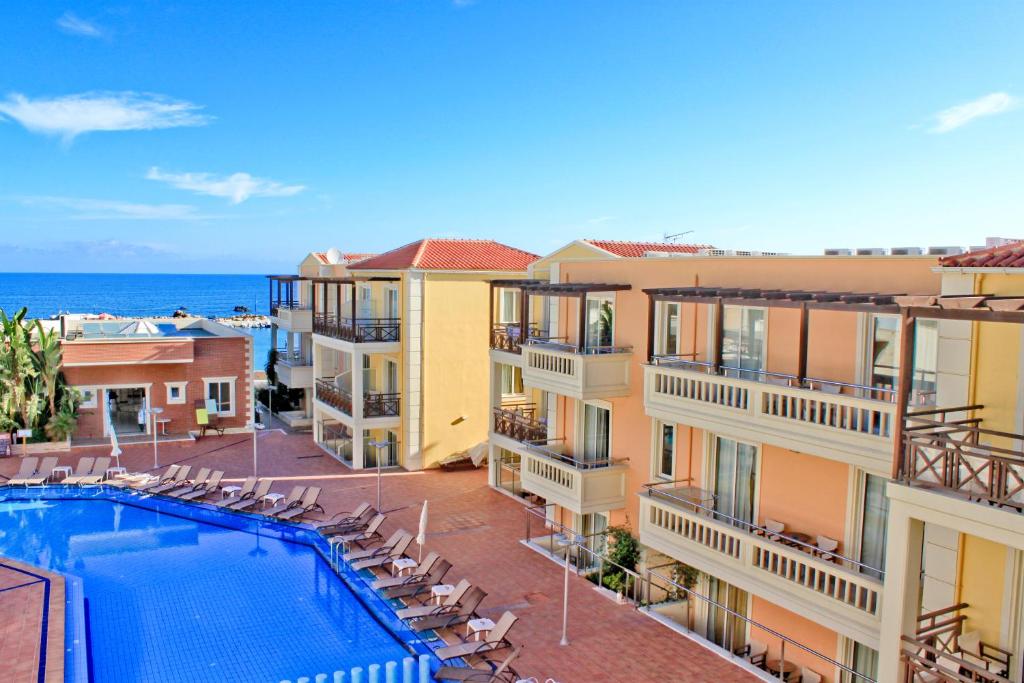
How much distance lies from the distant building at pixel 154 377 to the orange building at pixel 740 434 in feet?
59.0

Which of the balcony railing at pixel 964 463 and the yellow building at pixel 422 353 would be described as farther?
the yellow building at pixel 422 353

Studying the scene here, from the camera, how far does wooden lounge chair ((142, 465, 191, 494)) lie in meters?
24.2

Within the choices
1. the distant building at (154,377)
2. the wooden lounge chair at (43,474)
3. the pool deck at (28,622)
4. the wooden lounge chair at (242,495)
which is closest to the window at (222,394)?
the distant building at (154,377)

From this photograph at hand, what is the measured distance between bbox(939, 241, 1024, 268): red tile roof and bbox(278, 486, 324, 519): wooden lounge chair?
57.9ft

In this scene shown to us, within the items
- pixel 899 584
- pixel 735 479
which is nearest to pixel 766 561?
pixel 735 479

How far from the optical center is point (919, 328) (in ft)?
36.7

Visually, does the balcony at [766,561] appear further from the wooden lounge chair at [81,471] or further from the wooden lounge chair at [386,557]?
the wooden lounge chair at [81,471]

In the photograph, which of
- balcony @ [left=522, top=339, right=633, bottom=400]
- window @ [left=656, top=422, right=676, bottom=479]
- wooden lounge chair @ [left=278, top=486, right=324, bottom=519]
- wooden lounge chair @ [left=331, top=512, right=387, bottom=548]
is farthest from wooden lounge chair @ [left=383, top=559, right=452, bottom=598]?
wooden lounge chair @ [left=278, top=486, right=324, bottom=519]

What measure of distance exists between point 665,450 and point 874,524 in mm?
5153

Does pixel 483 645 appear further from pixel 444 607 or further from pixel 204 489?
pixel 204 489

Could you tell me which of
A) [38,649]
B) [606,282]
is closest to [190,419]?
[38,649]

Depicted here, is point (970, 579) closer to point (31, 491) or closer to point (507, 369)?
point (507, 369)

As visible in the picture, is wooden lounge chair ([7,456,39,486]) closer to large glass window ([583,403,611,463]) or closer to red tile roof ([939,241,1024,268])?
large glass window ([583,403,611,463])

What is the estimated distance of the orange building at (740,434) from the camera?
11.4 m
